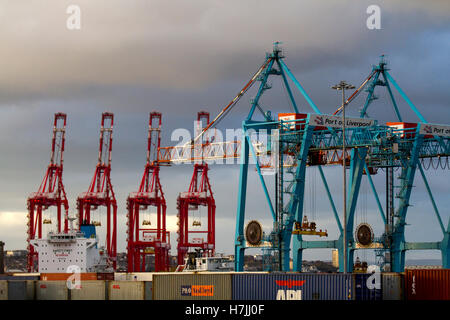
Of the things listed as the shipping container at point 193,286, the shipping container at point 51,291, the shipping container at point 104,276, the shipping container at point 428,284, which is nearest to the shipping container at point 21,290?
the shipping container at point 51,291

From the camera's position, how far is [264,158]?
9469 centimetres

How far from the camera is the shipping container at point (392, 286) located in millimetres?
56531

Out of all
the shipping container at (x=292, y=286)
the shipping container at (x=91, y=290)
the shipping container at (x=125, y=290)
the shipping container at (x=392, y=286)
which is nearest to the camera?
the shipping container at (x=292, y=286)

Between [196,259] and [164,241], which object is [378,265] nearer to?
[196,259]

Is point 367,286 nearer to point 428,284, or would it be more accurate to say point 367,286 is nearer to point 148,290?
point 428,284

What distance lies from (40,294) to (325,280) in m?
27.0

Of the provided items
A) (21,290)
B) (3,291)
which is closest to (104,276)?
(21,290)

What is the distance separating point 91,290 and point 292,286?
1914 cm

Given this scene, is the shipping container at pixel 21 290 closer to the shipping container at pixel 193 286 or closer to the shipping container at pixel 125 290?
the shipping container at pixel 125 290

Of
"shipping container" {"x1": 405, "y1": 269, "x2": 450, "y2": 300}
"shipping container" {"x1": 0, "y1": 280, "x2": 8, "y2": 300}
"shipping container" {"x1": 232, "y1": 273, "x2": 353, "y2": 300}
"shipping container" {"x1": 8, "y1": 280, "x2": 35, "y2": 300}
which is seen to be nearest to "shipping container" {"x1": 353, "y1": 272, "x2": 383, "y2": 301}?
"shipping container" {"x1": 232, "y1": 273, "x2": 353, "y2": 300}

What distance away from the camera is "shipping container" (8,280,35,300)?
69.0 metres

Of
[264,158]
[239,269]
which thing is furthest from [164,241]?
[239,269]

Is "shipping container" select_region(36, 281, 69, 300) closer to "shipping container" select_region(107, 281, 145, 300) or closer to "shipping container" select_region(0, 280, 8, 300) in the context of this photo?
"shipping container" select_region(0, 280, 8, 300)

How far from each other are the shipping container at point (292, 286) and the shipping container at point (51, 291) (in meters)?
18.4
